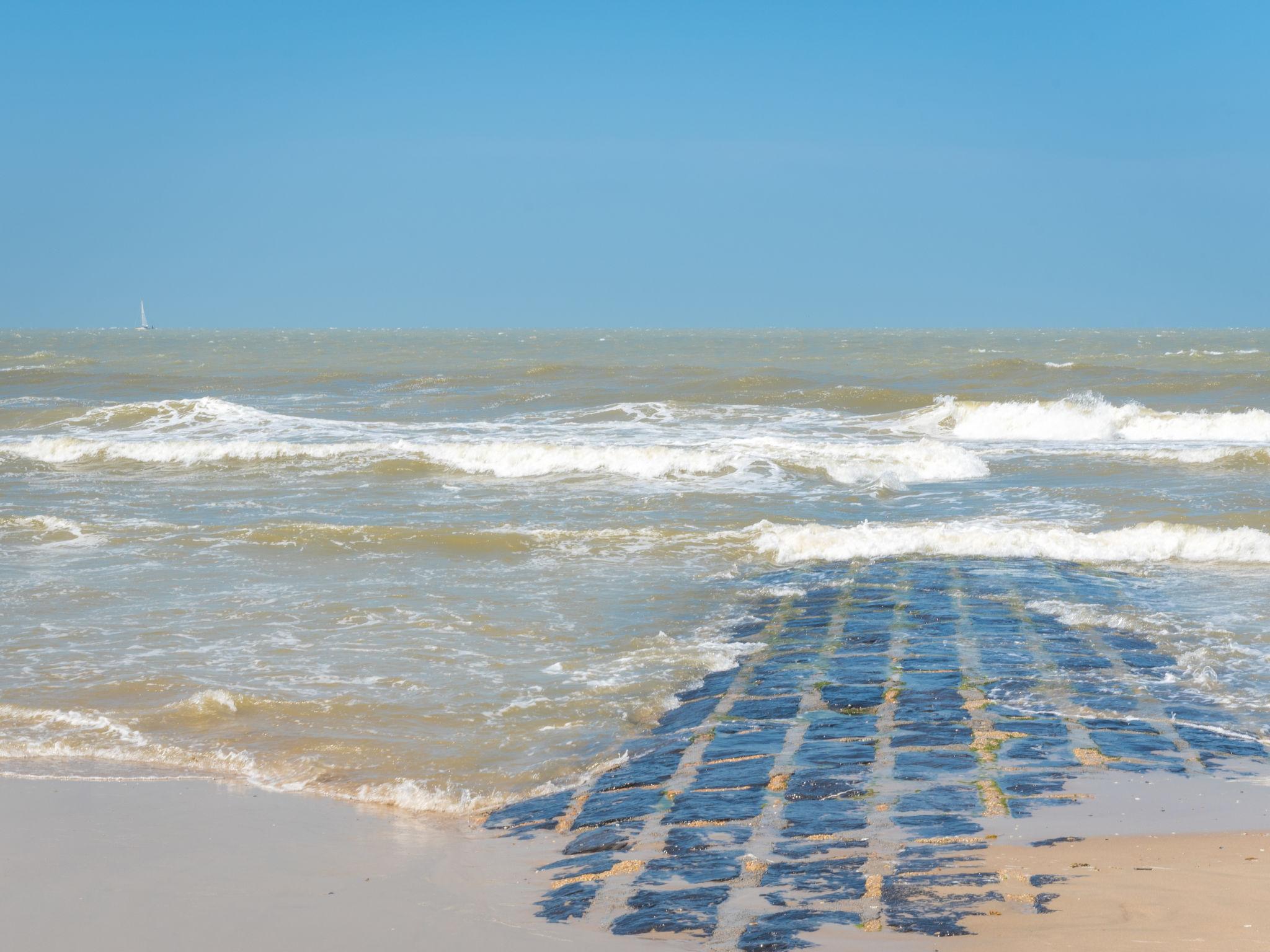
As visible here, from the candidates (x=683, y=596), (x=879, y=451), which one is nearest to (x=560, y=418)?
(x=879, y=451)

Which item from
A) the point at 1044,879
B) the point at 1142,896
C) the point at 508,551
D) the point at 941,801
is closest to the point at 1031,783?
the point at 941,801

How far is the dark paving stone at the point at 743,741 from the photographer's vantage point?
5.80 m

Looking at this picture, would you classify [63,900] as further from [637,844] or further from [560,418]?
[560,418]

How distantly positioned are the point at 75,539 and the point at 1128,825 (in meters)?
11.9

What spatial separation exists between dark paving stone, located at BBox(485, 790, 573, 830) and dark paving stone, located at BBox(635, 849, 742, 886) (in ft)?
2.73

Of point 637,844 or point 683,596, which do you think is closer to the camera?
point 637,844

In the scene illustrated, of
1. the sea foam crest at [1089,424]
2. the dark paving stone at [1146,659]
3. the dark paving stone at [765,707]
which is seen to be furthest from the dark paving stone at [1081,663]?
the sea foam crest at [1089,424]

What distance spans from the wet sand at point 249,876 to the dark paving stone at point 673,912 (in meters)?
0.10

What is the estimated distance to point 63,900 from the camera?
175 inches

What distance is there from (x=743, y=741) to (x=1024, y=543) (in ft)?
22.4

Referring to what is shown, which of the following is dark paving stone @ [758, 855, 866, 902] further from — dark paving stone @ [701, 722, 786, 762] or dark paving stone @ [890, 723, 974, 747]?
dark paving stone @ [890, 723, 974, 747]

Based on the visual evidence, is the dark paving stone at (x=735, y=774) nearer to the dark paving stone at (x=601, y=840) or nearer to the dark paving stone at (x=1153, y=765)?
the dark paving stone at (x=601, y=840)

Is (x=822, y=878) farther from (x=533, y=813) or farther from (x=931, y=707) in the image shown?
(x=931, y=707)

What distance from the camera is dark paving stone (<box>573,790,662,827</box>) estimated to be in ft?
16.6
